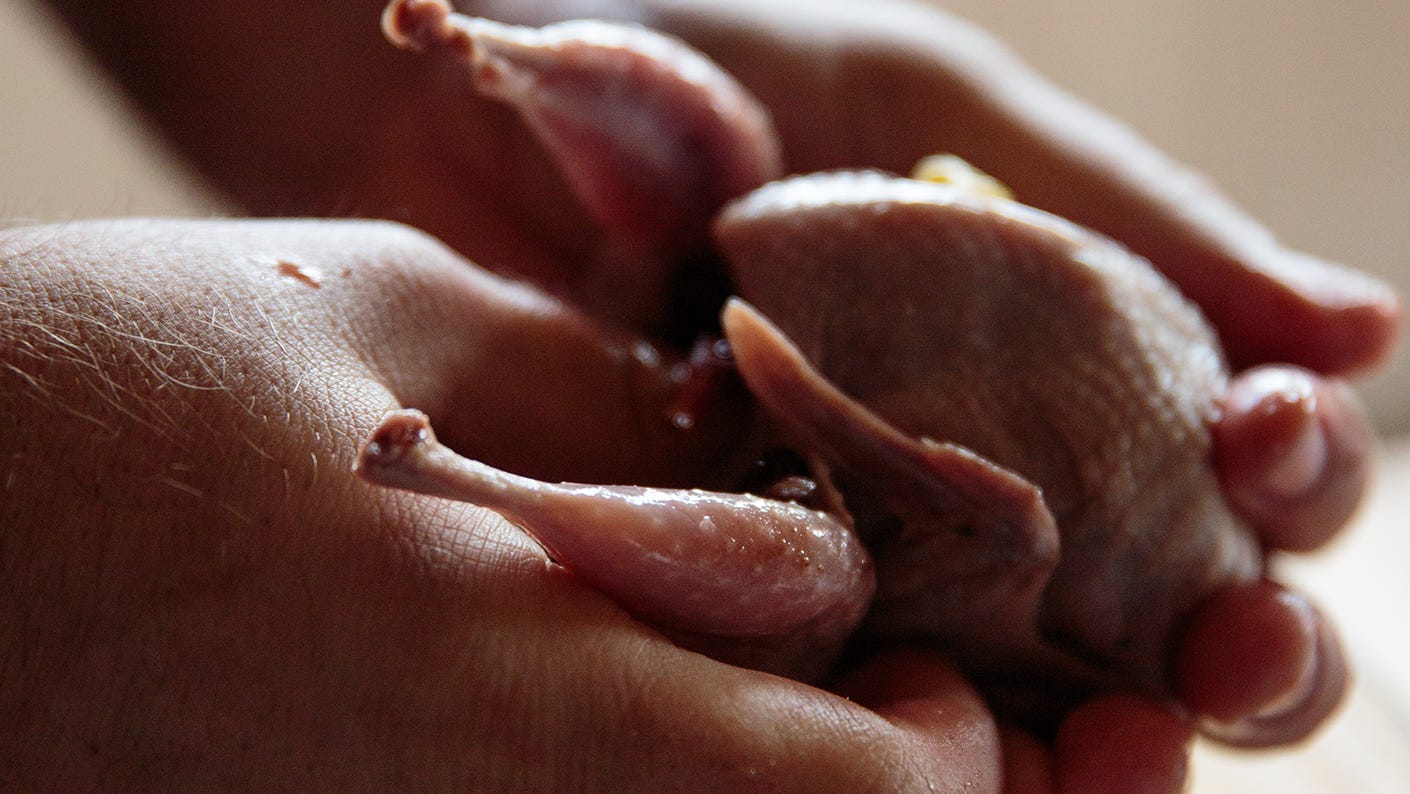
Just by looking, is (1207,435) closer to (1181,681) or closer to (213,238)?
(1181,681)

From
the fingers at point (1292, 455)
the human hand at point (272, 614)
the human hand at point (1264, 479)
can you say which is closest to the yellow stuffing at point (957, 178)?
the human hand at point (1264, 479)

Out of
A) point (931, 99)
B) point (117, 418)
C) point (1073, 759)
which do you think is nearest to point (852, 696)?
point (1073, 759)

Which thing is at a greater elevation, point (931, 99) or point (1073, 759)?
point (931, 99)

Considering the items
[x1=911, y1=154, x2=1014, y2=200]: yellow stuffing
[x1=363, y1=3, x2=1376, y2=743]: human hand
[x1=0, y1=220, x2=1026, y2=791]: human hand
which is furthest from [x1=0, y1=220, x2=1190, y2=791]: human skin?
[x1=911, y1=154, x2=1014, y2=200]: yellow stuffing

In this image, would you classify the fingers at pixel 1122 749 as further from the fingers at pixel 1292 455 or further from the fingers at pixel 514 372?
the fingers at pixel 514 372

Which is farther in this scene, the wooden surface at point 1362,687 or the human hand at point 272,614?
the wooden surface at point 1362,687
